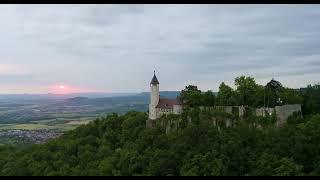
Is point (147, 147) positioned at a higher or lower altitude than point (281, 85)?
lower

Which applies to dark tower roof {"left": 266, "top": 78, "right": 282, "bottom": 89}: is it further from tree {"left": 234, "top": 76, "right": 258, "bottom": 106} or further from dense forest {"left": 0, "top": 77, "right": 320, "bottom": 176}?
tree {"left": 234, "top": 76, "right": 258, "bottom": 106}

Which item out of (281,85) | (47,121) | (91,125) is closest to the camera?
(281,85)

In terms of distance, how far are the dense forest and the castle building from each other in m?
0.34

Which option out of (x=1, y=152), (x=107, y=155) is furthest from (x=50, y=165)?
(x=1, y=152)

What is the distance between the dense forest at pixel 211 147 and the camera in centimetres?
1328

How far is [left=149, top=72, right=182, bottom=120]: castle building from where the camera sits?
54.1 feet

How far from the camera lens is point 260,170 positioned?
40.5 feet

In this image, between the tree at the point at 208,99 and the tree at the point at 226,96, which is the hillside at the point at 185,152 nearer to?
the tree at the point at 208,99

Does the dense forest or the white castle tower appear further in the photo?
the white castle tower

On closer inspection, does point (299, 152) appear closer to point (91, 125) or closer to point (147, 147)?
point (147, 147)

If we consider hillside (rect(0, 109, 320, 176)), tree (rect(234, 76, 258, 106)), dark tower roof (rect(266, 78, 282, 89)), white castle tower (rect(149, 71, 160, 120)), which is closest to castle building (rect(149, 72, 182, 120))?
white castle tower (rect(149, 71, 160, 120))

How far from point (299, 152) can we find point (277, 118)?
1325 millimetres

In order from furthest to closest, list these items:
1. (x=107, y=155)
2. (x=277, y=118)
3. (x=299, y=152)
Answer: (x=107, y=155), (x=277, y=118), (x=299, y=152)

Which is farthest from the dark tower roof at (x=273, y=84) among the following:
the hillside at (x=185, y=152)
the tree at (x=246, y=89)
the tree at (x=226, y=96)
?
the hillside at (x=185, y=152)
